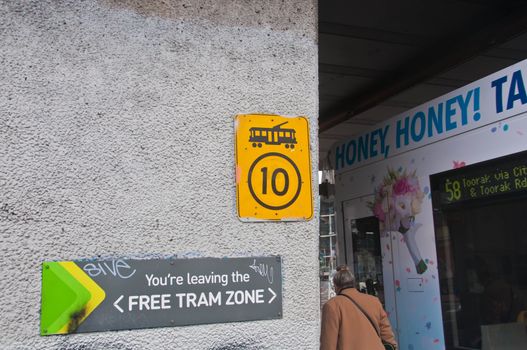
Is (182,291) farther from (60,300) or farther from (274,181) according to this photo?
(274,181)

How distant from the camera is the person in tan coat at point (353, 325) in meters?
4.04

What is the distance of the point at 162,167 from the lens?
7.73ft

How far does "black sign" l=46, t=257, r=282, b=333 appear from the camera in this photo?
7.24ft

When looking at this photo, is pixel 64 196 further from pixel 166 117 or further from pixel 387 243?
pixel 387 243

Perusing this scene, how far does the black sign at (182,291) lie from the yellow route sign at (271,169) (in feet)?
0.74

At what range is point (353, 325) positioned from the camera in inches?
160

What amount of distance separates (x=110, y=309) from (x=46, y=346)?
0.27 m

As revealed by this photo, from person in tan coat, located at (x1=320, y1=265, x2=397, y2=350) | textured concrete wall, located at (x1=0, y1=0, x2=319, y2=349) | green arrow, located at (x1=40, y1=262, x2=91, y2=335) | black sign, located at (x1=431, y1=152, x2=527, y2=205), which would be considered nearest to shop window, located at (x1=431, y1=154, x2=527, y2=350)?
black sign, located at (x1=431, y1=152, x2=527, y2=205)

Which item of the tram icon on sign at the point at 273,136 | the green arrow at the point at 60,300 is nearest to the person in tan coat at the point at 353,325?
the tram icon on sign at the point at 273,136

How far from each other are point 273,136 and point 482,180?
74.2 inches

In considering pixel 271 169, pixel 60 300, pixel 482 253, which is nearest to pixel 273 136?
pixel 271 169

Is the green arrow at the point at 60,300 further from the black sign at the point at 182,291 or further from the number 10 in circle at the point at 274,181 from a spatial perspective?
the number 10 in circle at the point at 274,181

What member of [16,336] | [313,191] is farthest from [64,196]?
[313,191]

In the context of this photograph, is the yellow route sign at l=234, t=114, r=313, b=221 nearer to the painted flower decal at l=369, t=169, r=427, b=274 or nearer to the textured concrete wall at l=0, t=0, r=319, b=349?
the textured concrete wall at l=0, t=0, r=319, b=349
